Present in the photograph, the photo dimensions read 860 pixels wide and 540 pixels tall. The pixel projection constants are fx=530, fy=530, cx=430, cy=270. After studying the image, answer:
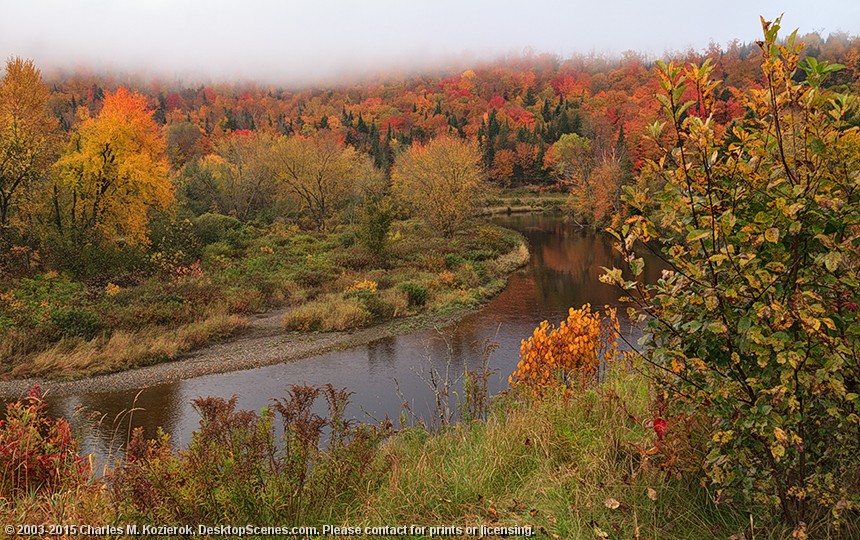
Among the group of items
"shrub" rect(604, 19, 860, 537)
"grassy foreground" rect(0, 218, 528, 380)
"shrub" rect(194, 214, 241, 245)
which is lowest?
"grassy foreground" rect(0, 218, 528, 380)

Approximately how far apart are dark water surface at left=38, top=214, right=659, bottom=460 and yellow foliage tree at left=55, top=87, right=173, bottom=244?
1278cm

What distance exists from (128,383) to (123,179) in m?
12.9

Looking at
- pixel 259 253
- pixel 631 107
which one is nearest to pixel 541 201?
pixel 631 107

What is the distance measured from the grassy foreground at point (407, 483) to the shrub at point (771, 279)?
47 centimetres

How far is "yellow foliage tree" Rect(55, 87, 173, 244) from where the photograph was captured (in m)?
22.4

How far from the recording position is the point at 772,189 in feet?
7.63

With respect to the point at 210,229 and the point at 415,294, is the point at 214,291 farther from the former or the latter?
the point at 210,229

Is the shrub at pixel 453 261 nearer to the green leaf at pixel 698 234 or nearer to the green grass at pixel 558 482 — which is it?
the green grass at pixel 558 482

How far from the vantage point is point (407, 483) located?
386 cm

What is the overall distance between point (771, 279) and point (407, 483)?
2.76 metres

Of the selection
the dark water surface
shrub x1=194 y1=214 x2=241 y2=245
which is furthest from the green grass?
shrub x1=194 y1=214 x2=241 y2=245

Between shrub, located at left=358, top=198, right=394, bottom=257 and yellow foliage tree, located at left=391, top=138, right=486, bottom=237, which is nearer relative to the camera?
shrub, located at left=358, top=198, right=394, bottom=257

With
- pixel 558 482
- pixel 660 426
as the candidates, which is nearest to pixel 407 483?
pixel 558 482

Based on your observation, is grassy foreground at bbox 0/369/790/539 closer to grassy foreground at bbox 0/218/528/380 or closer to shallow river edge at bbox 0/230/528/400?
shallow river edge at bbox 0/230/528/400
